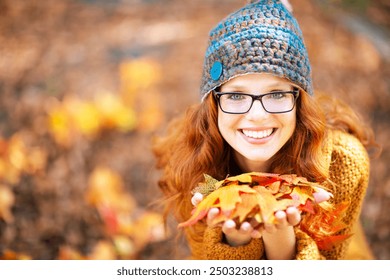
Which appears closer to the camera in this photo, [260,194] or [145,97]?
[260,194]

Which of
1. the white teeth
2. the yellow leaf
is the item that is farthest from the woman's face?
the yellow leaf

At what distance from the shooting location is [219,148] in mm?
2049

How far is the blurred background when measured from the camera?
309 centimetres

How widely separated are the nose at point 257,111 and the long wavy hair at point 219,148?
0.18 meters

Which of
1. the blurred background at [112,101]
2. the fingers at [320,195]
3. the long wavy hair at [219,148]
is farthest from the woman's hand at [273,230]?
the blurred background at [112,101]

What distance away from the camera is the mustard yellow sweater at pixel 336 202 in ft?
6.29

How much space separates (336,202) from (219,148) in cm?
50

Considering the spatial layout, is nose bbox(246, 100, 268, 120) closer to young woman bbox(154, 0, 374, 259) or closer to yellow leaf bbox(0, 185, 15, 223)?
young woman bbox(154, 0, 374, 259)

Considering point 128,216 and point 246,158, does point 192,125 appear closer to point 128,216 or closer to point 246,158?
point 246,158

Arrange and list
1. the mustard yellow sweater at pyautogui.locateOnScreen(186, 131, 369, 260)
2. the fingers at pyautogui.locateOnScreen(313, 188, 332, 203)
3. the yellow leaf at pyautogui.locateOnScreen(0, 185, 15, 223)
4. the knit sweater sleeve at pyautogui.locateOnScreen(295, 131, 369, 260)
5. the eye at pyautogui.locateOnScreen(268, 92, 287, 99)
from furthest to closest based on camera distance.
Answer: the yellow leaf at pyautogui.locateOnScreen(0, 185, 15, 223) → the knit sweater sleeve at pyautogui.locateOnScreen(295, 131, 369, 260) → the mustard yellow sweater at pyautogui.locateOnScreen(186, 131, 369, 260) → the eye at pyautogui.locateOnScreen(268, 92, 287, 99) → the fingers at pyautogui.locateOnScreen(313, 188, 332, 203)

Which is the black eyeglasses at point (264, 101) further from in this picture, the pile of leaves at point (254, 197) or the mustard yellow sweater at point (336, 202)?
the mustard yellow sweater at point (336, 202)

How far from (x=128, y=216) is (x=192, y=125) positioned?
123cm

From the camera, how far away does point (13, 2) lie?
4879 mm

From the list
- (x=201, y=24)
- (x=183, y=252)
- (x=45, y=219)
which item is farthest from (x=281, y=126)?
(x=201, y=24)
